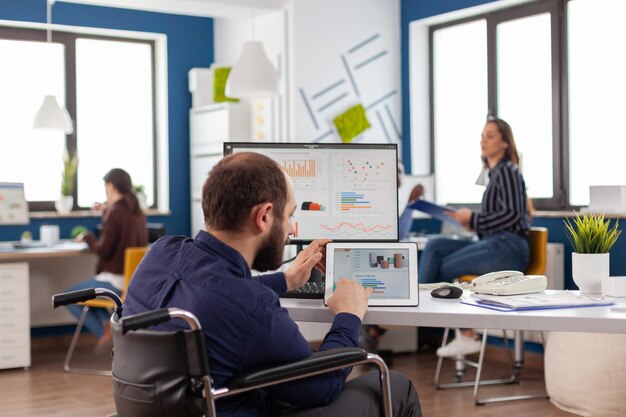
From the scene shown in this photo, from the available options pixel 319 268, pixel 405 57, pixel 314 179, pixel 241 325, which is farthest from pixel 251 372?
pixel 405 57

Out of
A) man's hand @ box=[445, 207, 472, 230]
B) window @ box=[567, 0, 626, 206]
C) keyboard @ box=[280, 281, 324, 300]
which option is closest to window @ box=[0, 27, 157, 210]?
man's hand @ box=[445, 207, 472, 230]

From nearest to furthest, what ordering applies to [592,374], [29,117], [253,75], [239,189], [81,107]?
[239,189]
[592,374]
[253,75]
[29,117]
[81,107]

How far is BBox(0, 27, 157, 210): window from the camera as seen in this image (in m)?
6.76

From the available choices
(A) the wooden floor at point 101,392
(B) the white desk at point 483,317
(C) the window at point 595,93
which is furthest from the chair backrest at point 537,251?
(B) the white desk at point 483,317

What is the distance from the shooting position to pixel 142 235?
576 cm

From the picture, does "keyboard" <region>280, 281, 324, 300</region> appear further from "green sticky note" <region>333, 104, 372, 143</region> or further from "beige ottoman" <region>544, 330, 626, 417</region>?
"green sticky note" <region>333, 104, 372, 143</region>

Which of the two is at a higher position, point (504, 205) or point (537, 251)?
point (504, 205)

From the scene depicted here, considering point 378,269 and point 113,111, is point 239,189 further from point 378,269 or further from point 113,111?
point 113,111

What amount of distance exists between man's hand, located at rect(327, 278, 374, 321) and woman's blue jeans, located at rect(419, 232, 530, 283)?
2437mm

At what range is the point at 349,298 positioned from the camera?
2354 mm

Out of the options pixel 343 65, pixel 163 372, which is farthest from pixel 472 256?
pixel 163 372

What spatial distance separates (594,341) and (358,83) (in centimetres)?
297

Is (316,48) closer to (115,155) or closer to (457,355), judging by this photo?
(115,155)

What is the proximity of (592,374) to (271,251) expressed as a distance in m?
2.59
